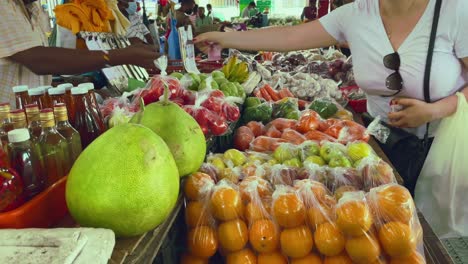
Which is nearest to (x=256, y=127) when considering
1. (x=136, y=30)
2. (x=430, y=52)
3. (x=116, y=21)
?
(x=430, y=52)

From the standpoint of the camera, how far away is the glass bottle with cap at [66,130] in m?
1.00

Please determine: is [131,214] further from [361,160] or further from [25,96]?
[361,160]

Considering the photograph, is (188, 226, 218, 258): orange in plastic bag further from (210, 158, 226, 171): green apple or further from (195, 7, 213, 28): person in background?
(195, 7, 213, 28): person in background

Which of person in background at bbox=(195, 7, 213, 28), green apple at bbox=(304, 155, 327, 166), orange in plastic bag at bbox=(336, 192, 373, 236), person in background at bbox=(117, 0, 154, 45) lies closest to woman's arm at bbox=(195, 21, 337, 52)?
green apple at bbox=(304, 155, 327, 166)

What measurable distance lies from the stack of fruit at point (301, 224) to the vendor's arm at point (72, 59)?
1.57 metres

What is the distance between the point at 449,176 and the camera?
1884 mm

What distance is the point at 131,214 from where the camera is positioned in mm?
797

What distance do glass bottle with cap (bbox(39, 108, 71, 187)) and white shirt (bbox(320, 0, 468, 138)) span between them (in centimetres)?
158

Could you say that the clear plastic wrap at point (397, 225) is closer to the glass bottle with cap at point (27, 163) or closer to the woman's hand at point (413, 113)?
the woman's hand at point (413, 113)

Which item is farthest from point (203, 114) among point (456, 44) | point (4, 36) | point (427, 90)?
point (4, 36)

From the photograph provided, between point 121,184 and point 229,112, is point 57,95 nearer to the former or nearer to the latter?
point 121,184

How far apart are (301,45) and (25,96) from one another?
1.73 meters

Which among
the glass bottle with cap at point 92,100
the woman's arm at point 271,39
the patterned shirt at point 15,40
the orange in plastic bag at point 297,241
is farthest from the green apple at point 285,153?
the patterned shirt at point 15,40

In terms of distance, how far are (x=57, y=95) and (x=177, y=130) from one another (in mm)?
379
